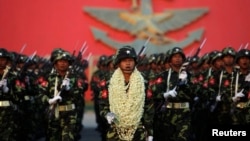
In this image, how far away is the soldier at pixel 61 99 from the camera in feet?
28.4

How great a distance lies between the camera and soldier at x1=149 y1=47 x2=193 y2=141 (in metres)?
9.23

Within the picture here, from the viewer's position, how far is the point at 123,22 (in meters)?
21.5

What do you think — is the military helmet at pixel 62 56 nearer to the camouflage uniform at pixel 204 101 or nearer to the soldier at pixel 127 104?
the soldier at pixel 127 104

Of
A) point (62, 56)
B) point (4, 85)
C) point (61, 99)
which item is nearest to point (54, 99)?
point (61, 99)

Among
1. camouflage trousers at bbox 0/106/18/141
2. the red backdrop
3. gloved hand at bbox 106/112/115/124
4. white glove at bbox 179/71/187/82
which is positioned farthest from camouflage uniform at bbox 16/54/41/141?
the red backdrop

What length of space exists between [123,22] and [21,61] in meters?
9.84

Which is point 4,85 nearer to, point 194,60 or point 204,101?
point 204,101

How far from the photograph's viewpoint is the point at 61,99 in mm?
8672

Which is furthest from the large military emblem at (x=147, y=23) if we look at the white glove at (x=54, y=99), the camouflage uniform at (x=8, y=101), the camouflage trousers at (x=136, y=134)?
the camouflage trousers at (x=136, y=134)

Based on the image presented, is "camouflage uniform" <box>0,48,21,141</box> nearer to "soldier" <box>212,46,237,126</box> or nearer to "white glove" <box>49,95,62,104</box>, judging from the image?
"white glove" <box>49,95,62,104</box>

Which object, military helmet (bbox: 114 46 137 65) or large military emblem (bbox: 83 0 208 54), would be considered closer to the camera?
military helmet (bbox: 114 46 137 65)

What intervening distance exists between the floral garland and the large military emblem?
1382 cm

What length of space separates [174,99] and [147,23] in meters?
12.2

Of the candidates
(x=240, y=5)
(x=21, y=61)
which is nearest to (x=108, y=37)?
(x=240, y=5)
